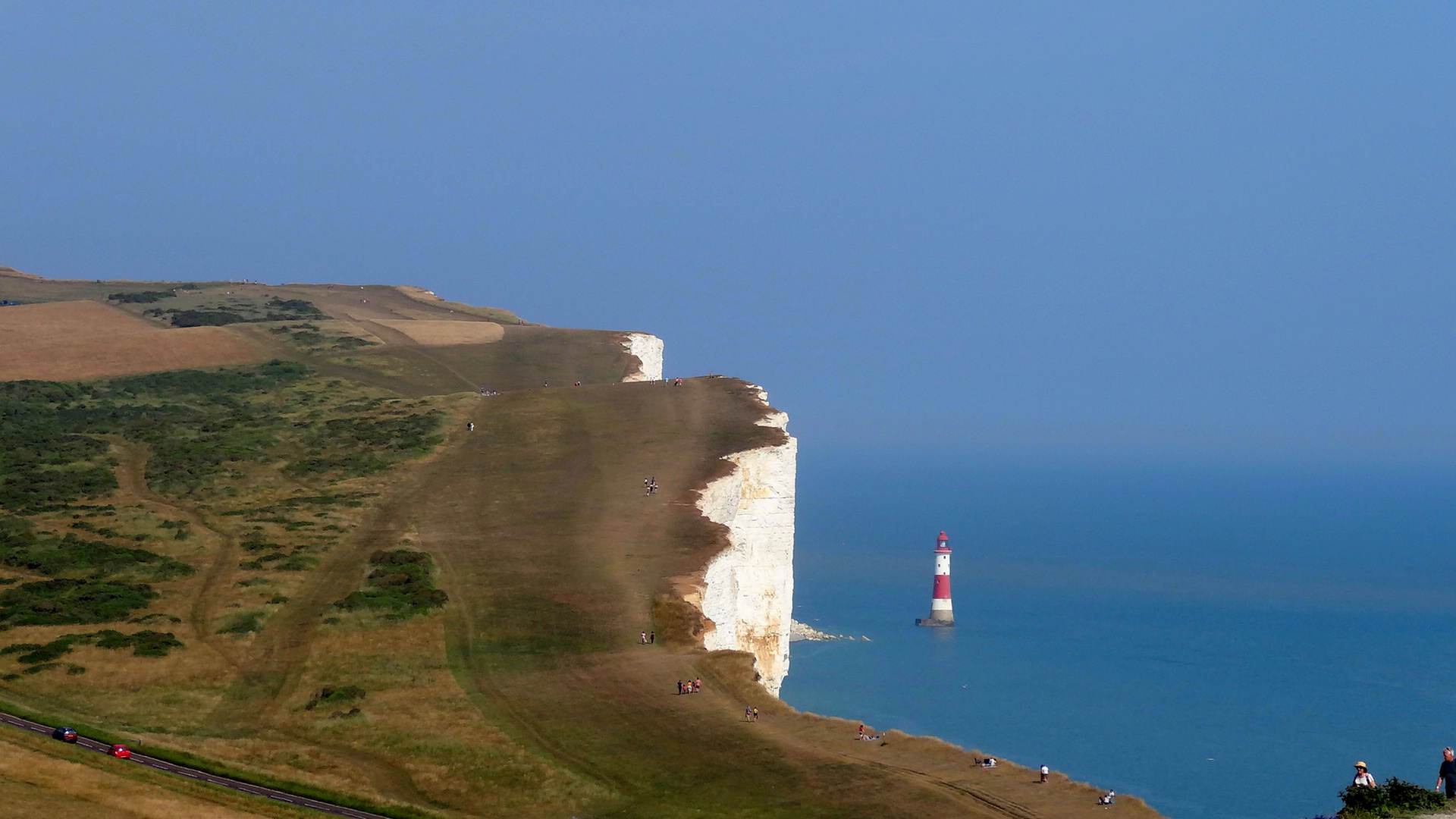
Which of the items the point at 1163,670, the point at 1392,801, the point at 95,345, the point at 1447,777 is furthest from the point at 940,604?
the point at 1392,801

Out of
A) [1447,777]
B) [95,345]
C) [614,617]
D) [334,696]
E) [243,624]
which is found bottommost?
[334,696]

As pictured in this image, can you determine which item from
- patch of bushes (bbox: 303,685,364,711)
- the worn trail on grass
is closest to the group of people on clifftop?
the worn trail on grass

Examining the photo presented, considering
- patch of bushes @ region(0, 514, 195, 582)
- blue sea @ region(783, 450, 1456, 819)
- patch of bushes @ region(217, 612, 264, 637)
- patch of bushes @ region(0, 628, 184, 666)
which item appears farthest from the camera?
blue sea @ region(783, 450, 1456, 819)

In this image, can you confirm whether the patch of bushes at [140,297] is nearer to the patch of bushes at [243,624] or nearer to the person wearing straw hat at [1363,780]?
A: the patch of bushes at [243,624]

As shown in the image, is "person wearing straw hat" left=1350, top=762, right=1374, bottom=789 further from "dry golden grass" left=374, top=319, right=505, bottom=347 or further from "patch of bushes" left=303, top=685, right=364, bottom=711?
"dry golden grass" left=374, top=319, right=505, bottom=347

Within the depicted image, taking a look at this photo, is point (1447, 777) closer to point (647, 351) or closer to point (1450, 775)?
point (1450, 775)

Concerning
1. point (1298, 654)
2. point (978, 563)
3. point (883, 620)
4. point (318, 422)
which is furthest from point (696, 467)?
point (978, 563)
